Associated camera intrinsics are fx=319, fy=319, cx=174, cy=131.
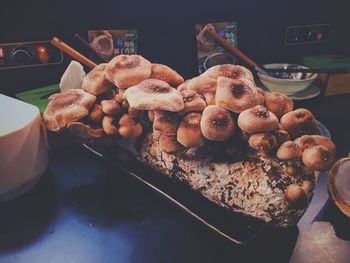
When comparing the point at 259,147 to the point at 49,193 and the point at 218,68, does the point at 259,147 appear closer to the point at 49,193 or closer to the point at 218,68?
the point at 218,68

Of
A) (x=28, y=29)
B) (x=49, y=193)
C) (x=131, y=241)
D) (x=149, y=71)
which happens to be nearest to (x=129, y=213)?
(x=131, y=241)

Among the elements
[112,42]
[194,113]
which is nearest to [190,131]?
[194,113]

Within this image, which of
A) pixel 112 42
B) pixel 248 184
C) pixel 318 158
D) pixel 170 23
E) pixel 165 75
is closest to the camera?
pixel 318 158

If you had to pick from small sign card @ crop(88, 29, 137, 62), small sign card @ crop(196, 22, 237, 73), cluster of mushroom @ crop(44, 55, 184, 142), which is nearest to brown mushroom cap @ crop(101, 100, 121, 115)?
cluster of mushroom @ crop(44, 55, 184, 142)

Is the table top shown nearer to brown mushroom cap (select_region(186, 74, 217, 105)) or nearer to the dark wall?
brown mushroom cap (select_region(186, 74, 217, 105))

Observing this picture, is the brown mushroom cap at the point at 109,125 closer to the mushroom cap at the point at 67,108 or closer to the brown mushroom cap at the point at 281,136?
the mushroom cap at the point at 67,108

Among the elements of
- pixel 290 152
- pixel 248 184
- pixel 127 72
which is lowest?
pixel 248 184

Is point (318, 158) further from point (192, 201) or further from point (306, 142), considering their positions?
point (192, 201)
